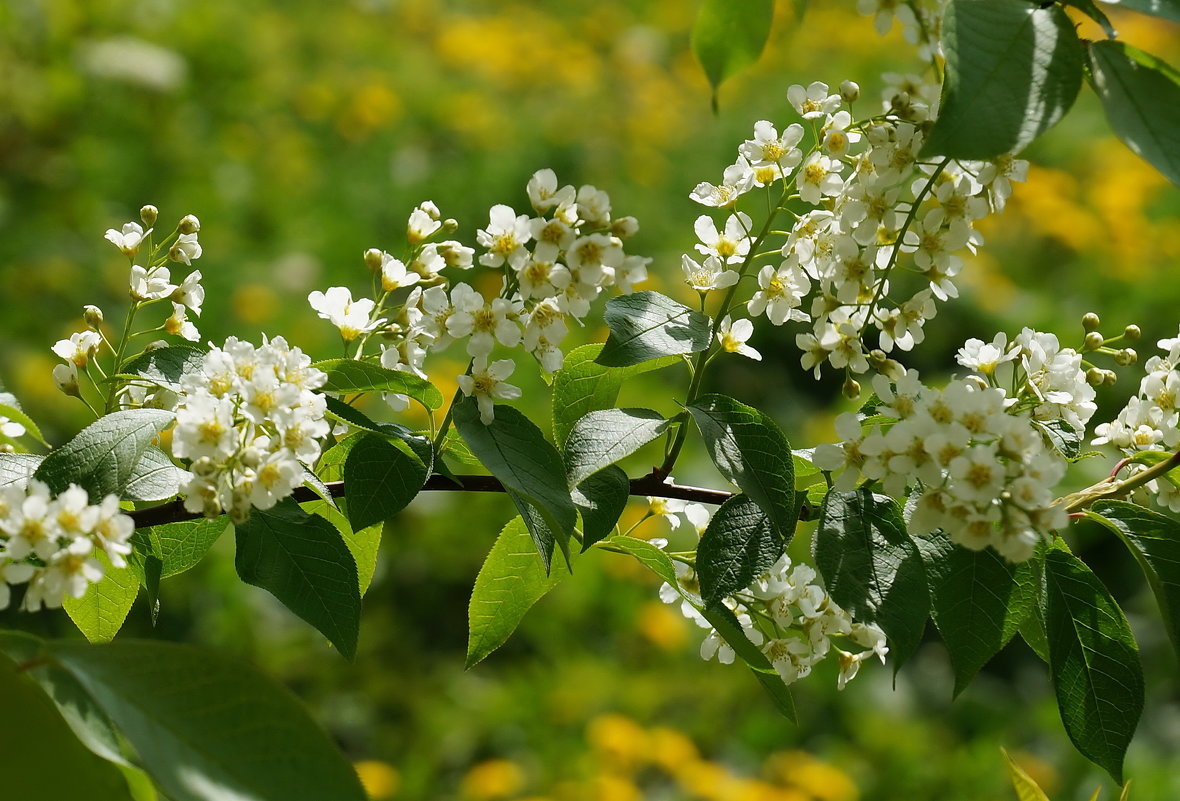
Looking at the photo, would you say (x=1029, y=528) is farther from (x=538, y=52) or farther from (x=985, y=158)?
(x=538, y=52)

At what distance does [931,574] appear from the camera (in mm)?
655

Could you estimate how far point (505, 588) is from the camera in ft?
2.48

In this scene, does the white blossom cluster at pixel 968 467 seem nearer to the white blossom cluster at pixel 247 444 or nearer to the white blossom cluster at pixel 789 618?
the white blossom cluster at pixel 789 618

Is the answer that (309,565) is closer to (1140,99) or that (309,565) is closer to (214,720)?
(214,720)

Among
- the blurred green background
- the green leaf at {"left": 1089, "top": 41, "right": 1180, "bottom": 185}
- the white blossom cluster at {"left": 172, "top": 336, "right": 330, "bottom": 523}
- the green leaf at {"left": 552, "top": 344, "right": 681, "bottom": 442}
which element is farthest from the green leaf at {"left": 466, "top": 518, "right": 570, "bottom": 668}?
the blurred green background

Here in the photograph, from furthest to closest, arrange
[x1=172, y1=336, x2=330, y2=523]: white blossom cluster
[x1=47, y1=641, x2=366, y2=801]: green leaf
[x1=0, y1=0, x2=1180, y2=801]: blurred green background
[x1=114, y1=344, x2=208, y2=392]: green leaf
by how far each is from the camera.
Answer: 1. [x1=0, y1=0, x2=1180, y2=801]: blurred green background
2. [x1=114, y1=344, x2=208, y2=392]: green leaf
3. [x1=172, y1=336, x2=330, y2=523]: white blossom cluster
4. [x1=47, y1=641, x2=366, y2=801]: green leaf

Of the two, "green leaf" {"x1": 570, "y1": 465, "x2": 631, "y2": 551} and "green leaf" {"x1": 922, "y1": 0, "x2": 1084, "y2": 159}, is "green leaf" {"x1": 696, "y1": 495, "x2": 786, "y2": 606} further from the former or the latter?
"green leaf" {"x1": 922, "y1": 0, "x2": 1084, "y2": 159}

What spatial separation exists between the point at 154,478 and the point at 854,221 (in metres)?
0.42

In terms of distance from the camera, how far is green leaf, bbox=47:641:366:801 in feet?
1.57

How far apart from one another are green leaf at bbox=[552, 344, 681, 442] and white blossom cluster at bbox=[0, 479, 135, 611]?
10.3 inches

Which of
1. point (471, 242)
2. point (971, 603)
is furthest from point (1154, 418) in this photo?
point (471, 242)

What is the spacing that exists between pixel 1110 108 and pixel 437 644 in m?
2.41

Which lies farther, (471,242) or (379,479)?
→ (471,242)

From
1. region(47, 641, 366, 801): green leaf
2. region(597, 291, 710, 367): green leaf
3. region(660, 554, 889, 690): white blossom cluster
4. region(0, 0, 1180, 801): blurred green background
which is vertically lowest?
region(0, 0, 1180, 801): blurred green background
